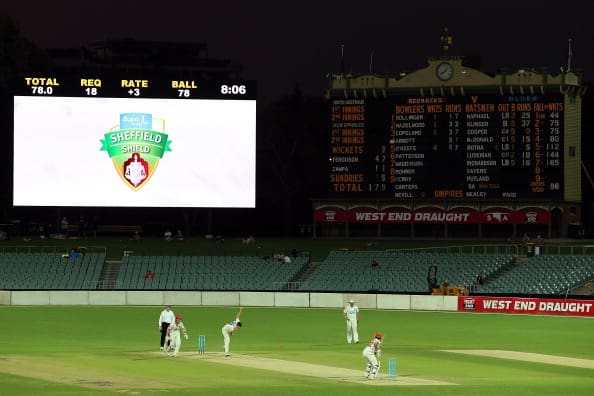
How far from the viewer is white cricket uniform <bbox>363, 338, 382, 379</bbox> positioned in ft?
98.3

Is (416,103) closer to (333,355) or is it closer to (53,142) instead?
(53,142)

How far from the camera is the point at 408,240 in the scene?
7250 centimetres

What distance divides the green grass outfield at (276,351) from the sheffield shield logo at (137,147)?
738 centimetres

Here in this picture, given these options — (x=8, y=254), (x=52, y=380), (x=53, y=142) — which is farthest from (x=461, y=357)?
(x=8, y=254)

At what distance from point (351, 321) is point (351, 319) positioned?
0.13 metres

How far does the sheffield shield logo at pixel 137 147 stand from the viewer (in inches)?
2445

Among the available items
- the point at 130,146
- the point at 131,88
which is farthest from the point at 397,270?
the point at 131,88

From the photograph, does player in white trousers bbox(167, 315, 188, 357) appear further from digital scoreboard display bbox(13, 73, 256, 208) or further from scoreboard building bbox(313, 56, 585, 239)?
scoreboard building bbox(313, 56, 585, 239)

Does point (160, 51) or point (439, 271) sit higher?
point (160, 51)

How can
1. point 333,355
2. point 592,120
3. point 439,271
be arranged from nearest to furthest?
point 333,355 < point 439,271 < point 592,120

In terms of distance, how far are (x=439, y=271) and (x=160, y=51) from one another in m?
54.1

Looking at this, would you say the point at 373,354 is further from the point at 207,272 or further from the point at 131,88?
the point at 207,272

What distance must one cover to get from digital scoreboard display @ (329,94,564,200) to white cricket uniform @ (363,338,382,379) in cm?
3493

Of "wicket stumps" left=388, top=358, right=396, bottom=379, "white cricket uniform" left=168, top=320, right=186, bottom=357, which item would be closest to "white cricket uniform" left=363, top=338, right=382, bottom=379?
"wicket stumps" left=388, top=358, right=396, bottom=379
